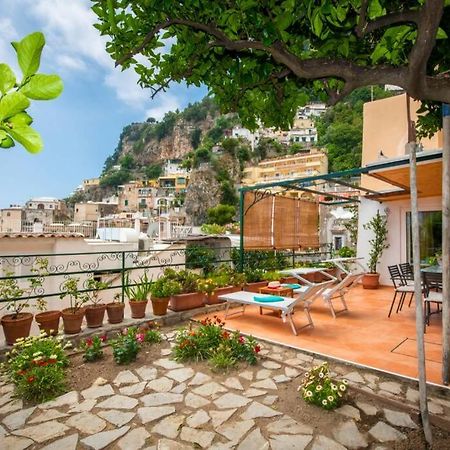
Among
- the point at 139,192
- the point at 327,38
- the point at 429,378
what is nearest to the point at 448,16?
the point at 327,38

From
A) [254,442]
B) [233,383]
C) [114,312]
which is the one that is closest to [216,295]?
[114,312]

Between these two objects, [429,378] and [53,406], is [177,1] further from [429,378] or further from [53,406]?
[429,378]

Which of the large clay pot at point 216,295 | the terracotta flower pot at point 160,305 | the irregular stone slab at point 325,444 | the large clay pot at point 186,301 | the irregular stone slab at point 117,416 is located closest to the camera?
the irregular stone slab at point 325,444

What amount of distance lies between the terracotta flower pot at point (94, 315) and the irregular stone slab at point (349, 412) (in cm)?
358

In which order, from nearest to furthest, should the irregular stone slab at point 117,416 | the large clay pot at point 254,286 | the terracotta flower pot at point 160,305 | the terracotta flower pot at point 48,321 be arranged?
the irregular stone slab at point 117,416 → the terracotta flower pot at point 48,321 → the terracotta flower pot at point 160,305 → the large clay pot at point 254,286

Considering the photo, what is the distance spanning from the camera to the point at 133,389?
3.38 meters

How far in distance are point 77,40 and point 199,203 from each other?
161 feet

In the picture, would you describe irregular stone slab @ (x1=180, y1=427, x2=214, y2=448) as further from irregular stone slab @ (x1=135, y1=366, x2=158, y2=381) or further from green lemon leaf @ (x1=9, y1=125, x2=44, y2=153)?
green lemon leaf @ (x1=9, y1=125, x2=44, y2=153)

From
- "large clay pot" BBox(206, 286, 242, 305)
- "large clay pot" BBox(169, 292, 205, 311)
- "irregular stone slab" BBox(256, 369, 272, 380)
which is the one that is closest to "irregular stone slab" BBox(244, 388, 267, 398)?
"irregular stone slab" BBox(256, 369, 272, 380)

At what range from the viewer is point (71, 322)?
178 inches

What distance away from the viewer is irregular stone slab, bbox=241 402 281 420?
2.90m

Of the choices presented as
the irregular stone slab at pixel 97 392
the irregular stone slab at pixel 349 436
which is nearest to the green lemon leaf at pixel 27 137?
the irregular stone slab at pixel 349 436

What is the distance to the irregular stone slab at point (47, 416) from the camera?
2826 millimetres

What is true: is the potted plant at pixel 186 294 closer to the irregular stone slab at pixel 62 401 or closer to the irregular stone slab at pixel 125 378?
the irregular stone slab at pixel 125 378
